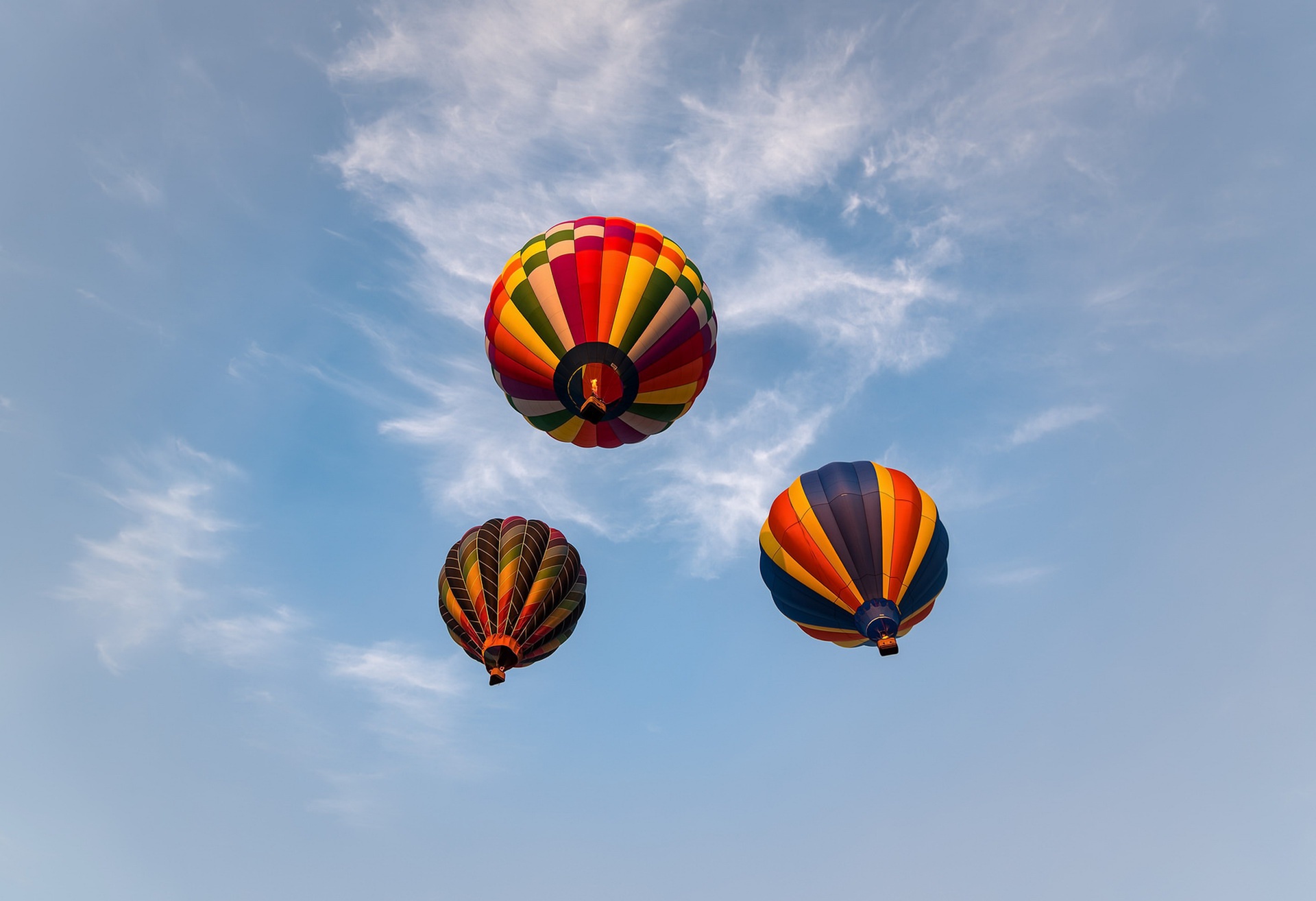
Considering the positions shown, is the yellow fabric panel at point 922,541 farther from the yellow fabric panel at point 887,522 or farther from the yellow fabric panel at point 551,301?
the yellow fabric panel at point 551,301

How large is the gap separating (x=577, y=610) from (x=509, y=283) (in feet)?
32.2

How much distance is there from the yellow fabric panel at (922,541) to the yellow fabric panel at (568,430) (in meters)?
9.61

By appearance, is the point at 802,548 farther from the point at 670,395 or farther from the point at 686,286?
the point at 686,286

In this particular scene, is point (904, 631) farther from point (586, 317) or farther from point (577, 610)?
point (586, 317)

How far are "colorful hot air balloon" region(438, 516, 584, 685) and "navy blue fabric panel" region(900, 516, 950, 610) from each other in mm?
9628

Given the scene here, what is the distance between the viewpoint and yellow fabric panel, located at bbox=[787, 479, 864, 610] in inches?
780

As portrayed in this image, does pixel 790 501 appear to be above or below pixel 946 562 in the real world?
above

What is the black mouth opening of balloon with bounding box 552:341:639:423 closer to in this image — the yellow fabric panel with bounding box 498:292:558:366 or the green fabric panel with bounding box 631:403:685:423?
the yellow fabric panel with bounding box 498:292:558:366

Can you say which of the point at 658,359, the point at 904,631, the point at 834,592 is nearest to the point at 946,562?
the point at 904,631

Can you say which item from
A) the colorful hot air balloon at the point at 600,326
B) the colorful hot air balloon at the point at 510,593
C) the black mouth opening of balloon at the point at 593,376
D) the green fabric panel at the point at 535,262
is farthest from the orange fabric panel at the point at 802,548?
the green fabric panel at the point at 535,262

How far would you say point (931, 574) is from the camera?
20500 millimetres

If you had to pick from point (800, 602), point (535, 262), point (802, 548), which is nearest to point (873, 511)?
point (802, 548)

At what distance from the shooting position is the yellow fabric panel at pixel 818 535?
19812 mm

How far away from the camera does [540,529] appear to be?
24609 mm
